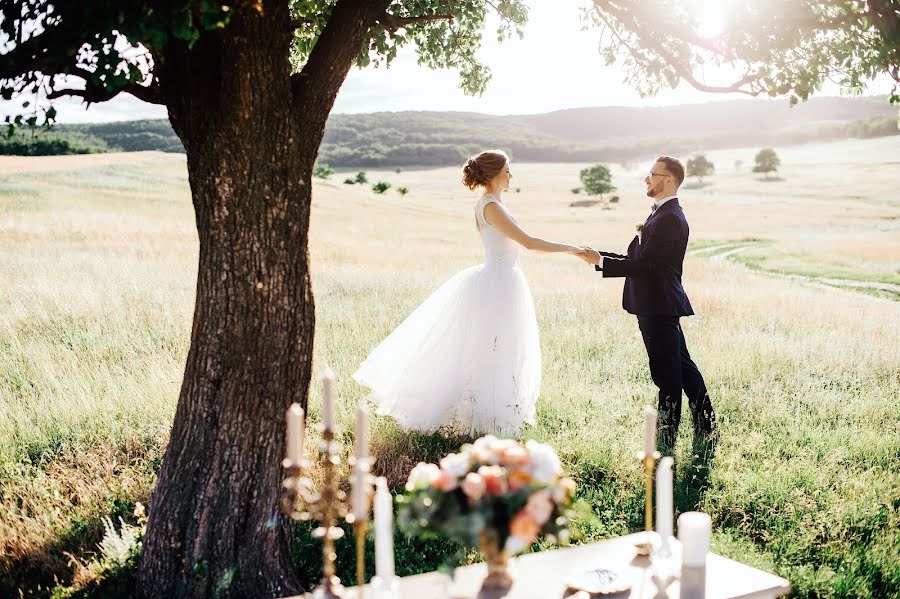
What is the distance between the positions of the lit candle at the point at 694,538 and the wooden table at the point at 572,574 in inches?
5.3

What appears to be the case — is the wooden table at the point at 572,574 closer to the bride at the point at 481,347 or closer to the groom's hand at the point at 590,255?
the bride at the point at 481,347

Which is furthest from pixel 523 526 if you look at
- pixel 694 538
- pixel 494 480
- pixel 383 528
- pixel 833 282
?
pixel 833 282

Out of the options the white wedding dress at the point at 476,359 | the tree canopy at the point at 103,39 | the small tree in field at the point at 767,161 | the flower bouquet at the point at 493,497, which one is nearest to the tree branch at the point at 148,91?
the tree canopy at the point at 103,39

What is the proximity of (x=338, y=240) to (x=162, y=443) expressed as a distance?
2449 cm

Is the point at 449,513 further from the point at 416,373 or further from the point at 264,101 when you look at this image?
the point at 416,373

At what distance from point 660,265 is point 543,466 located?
4.56 metres

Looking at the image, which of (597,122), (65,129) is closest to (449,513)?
(65,129)

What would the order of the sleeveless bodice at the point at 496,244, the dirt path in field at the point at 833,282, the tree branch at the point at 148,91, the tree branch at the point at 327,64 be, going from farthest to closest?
1. the dirt path in field at the point at 833,282
2. the sleeveless bodice at the point at 496,244
3. the tree branch at the point at 327,64
4. the tree branch at the point at 148,91

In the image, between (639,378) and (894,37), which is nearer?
(894,37)

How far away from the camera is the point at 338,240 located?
30844mm

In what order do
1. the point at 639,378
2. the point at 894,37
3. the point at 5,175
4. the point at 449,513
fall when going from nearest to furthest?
the point at 449,513 → the point at 894,37 → the point at 639,378 → the point at 5,175

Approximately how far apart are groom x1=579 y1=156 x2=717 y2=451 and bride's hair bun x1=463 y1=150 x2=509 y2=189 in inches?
44.8

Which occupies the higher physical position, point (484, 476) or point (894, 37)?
point (894, 37)

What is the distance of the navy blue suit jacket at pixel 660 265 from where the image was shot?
689cm
